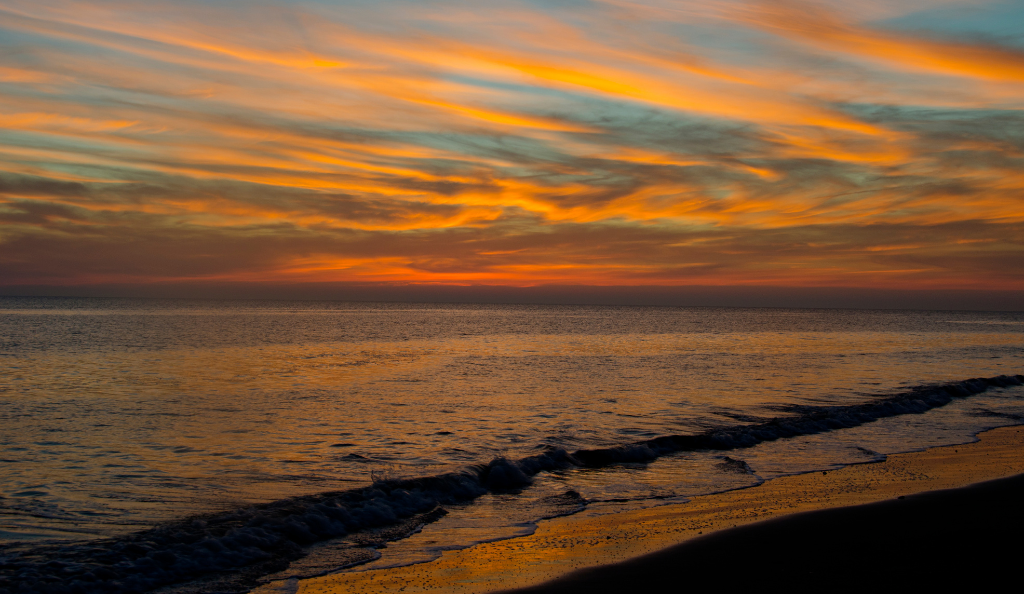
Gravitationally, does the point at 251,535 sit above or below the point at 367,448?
above

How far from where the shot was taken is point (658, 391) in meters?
26.5

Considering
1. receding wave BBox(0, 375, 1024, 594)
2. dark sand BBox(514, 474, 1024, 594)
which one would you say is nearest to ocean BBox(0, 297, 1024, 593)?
receding wave BBox(0, 375, 1024, 594)

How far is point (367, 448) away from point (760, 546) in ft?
30.7

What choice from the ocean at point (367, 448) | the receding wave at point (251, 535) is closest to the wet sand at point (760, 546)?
the ocean at point (367, 448)

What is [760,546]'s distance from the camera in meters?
8.52

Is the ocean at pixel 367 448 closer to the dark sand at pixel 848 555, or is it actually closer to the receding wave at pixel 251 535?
the receding wave at pixel 251 535

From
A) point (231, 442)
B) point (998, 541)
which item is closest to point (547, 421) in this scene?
point (231, 442)

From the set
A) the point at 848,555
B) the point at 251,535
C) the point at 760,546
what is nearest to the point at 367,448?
the point at 251,535

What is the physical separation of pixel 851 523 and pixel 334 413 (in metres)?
14.7

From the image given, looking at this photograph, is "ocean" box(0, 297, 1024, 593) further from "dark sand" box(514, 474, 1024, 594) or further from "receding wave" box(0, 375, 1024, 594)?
"dark sand" box(514, 474, 1024, 594)

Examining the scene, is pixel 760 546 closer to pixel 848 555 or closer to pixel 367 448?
pixel 848 555

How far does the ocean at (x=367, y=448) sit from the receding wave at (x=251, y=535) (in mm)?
32

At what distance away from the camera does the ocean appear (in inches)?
342

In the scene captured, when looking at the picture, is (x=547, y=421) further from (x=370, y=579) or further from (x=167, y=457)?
(x=370, y=579)
